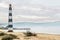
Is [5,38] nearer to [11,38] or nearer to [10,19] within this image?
[11,38]

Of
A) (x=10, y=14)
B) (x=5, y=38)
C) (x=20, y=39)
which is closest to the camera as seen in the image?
(x=5, y=38)

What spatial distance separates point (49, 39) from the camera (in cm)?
1872

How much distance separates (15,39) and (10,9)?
828 cm

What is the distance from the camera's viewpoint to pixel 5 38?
16672 millimetres

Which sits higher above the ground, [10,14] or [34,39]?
[10,14]

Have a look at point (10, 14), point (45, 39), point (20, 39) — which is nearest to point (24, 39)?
point (20, 39)

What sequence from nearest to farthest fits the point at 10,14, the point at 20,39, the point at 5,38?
the point at 5,38
the point at 20,39
the point at 10,14

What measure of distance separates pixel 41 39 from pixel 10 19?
7.26m

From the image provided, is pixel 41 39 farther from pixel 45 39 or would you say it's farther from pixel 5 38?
pixel 5 38

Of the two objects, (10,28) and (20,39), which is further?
(10,28)

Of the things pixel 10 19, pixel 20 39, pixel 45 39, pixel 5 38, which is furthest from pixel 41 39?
pixel 10 19

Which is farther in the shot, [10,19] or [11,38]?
[10,19]

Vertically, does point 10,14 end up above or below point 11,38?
above

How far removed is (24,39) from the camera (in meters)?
18.1
